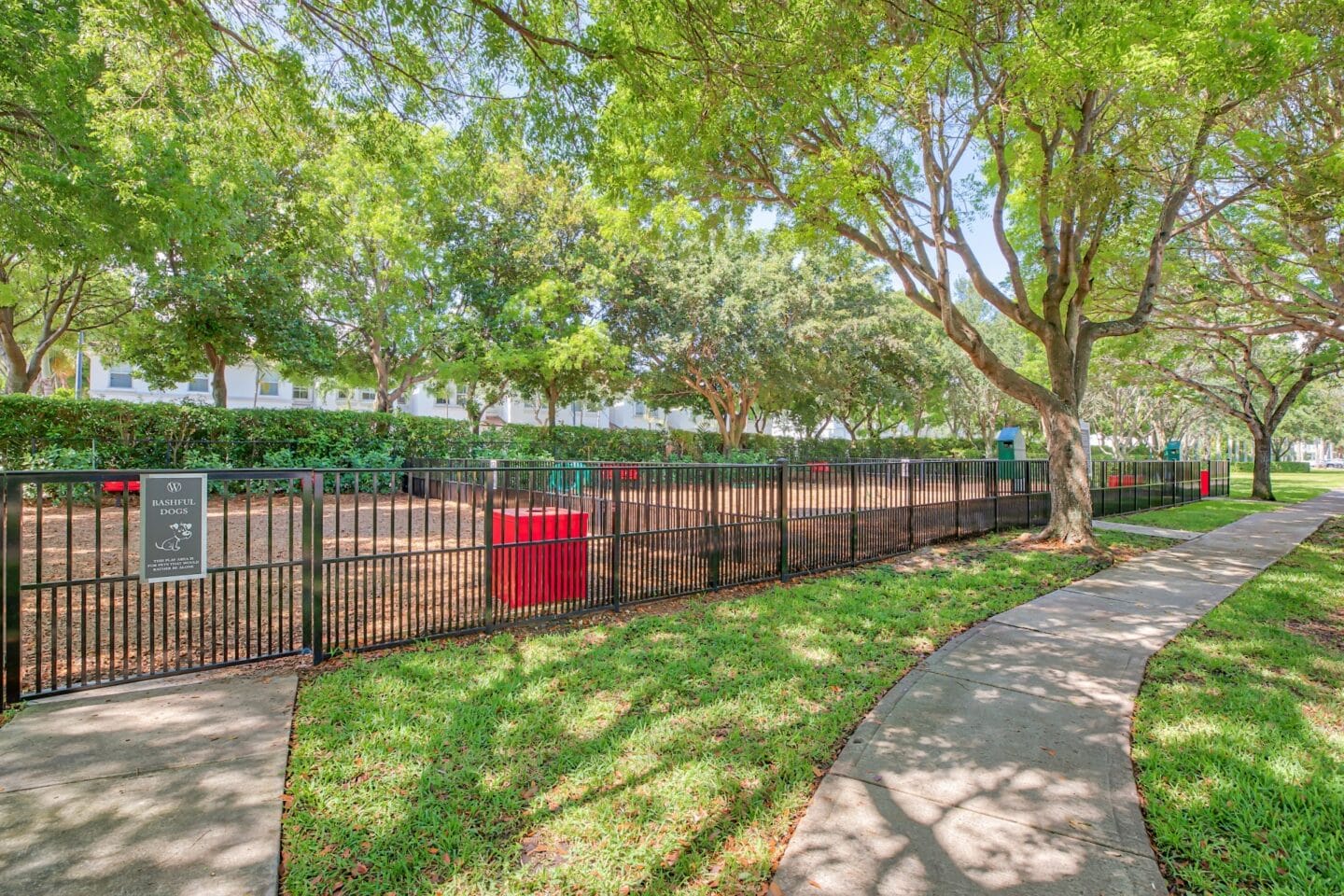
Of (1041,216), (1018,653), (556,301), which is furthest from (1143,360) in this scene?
(1018,653)

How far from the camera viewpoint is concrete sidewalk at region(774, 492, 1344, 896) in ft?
8.05

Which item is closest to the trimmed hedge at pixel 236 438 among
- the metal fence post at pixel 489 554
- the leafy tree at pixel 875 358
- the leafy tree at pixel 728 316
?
the leafy tree at pixel 728 316

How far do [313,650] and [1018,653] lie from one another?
529 centimetres

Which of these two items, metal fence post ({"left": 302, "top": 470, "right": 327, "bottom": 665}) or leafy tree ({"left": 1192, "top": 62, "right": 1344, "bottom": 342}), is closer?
metal fence post ({"left": 302, "top": 470, "right": 327, "bottom": 665})

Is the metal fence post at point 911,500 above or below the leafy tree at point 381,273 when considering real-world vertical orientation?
below

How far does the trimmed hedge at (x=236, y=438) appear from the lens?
1166cm

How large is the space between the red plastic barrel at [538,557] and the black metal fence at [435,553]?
14mm

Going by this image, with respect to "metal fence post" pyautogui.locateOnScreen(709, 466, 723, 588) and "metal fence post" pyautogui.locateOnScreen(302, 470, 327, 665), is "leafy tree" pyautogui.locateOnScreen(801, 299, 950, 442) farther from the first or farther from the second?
"metal fence post" pyautogui.locateOnScreen(302, 470, 327, 665)

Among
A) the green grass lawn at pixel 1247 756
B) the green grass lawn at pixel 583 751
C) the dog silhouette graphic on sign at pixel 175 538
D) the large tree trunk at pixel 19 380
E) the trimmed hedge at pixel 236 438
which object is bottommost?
the green grass lawn at pixel 1247 756

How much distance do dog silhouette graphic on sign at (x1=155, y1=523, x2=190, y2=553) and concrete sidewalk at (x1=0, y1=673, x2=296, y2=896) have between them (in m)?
0.92

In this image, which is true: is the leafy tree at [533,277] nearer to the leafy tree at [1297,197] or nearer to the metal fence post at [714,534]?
the metal fence post at [714,534]

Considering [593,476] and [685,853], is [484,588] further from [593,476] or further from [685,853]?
[685,853]

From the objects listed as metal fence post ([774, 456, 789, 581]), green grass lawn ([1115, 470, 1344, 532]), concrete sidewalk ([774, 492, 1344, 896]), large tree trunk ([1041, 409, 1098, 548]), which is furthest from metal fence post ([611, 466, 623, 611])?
green grass lawn ([1115, 470, 1344, 532])

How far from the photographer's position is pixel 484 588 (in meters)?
5.46
